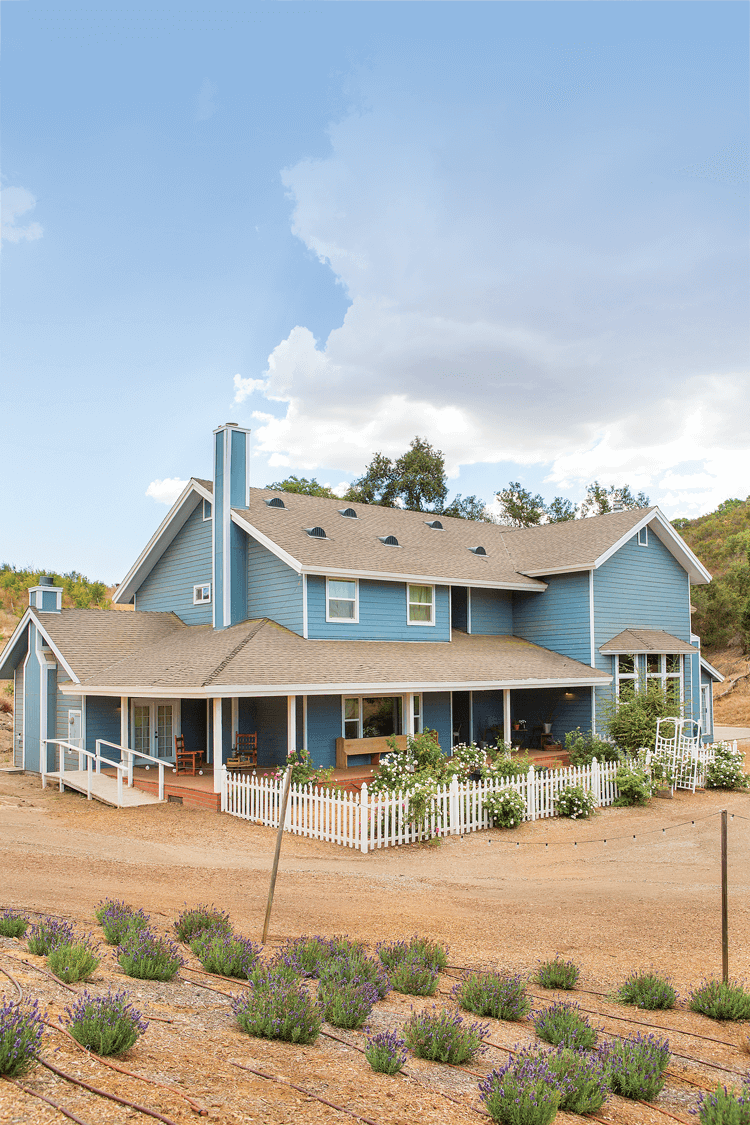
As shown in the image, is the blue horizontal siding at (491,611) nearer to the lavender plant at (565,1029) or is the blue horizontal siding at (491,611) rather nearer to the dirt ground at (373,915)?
the dirt ground at (373,915)

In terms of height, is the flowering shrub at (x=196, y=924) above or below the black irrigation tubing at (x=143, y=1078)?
below

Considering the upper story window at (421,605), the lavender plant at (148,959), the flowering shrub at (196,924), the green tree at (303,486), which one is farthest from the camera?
the green tree at (303,486)

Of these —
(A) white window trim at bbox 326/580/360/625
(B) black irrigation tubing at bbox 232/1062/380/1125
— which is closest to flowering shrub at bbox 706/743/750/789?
(A) white window trim at bbox 326/580/360/625

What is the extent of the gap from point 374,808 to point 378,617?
9.38 metres

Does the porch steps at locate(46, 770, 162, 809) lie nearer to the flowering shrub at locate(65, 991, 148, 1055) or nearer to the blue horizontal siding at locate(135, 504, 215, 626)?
the blue horizontal siding at locate(135, 504, 215, 626)

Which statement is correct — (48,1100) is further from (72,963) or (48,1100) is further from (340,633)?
(340,633)

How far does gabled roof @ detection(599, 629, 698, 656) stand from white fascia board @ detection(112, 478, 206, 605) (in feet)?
46.0

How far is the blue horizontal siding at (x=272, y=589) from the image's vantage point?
22172 millimetres

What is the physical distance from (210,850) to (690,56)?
68.1 feet

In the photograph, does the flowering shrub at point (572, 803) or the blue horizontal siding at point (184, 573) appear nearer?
the flowering shrub at point (572, 803)

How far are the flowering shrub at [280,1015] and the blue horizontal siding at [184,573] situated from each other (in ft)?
62.2

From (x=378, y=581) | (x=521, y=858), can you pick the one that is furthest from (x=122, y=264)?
(x=521, y=858)

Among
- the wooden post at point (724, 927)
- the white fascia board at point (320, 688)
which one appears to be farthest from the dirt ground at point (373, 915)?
the white fascia board at point (320, 688)

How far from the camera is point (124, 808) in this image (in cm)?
1791
